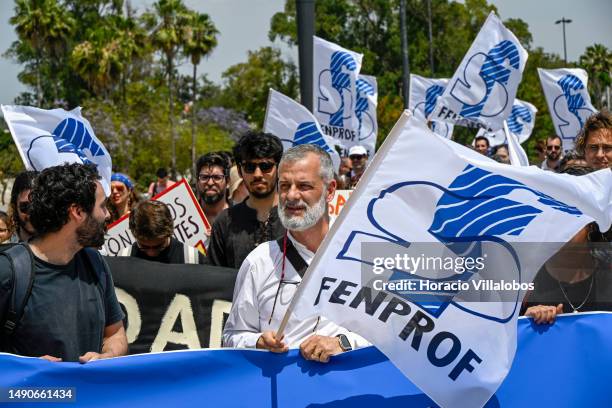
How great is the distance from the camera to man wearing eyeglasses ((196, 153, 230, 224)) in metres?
7.00

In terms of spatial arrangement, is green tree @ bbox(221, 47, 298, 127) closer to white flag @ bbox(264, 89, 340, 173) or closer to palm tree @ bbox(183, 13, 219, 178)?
palm tree @ bbox(183, 13, 219, 178)

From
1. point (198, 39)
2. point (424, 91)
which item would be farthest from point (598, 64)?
point (424, 91)

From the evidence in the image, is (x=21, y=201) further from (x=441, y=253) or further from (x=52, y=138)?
(x=441, y=253)

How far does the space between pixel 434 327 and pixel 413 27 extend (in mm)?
54128

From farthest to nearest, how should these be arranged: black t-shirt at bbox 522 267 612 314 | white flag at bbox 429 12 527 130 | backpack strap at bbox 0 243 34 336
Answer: white flag at bbox 429 12 527 130 < black t-shirt at bbox 522 267 612 314 < backpack strap at bbox 0 243 34 336

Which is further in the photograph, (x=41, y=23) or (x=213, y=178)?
(x=41, y=23)

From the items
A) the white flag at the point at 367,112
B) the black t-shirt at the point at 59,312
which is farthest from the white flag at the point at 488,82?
the black t-shirt at the point at 59,312

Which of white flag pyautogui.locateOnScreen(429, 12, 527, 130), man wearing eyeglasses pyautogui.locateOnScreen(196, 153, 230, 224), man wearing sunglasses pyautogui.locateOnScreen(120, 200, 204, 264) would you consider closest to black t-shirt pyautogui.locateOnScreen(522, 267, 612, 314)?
man wearing sunglasses pyautogui.locateOnScreen(120, 200, 204, 264)

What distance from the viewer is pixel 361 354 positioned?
3740 mm

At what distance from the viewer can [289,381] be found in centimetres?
371

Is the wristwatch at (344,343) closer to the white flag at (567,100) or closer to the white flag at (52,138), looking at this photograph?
the white flag at (52,138)

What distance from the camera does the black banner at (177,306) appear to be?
201 inches

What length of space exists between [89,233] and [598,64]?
2347 inches

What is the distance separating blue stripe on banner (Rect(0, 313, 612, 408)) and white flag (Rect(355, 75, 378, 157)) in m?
11.2
